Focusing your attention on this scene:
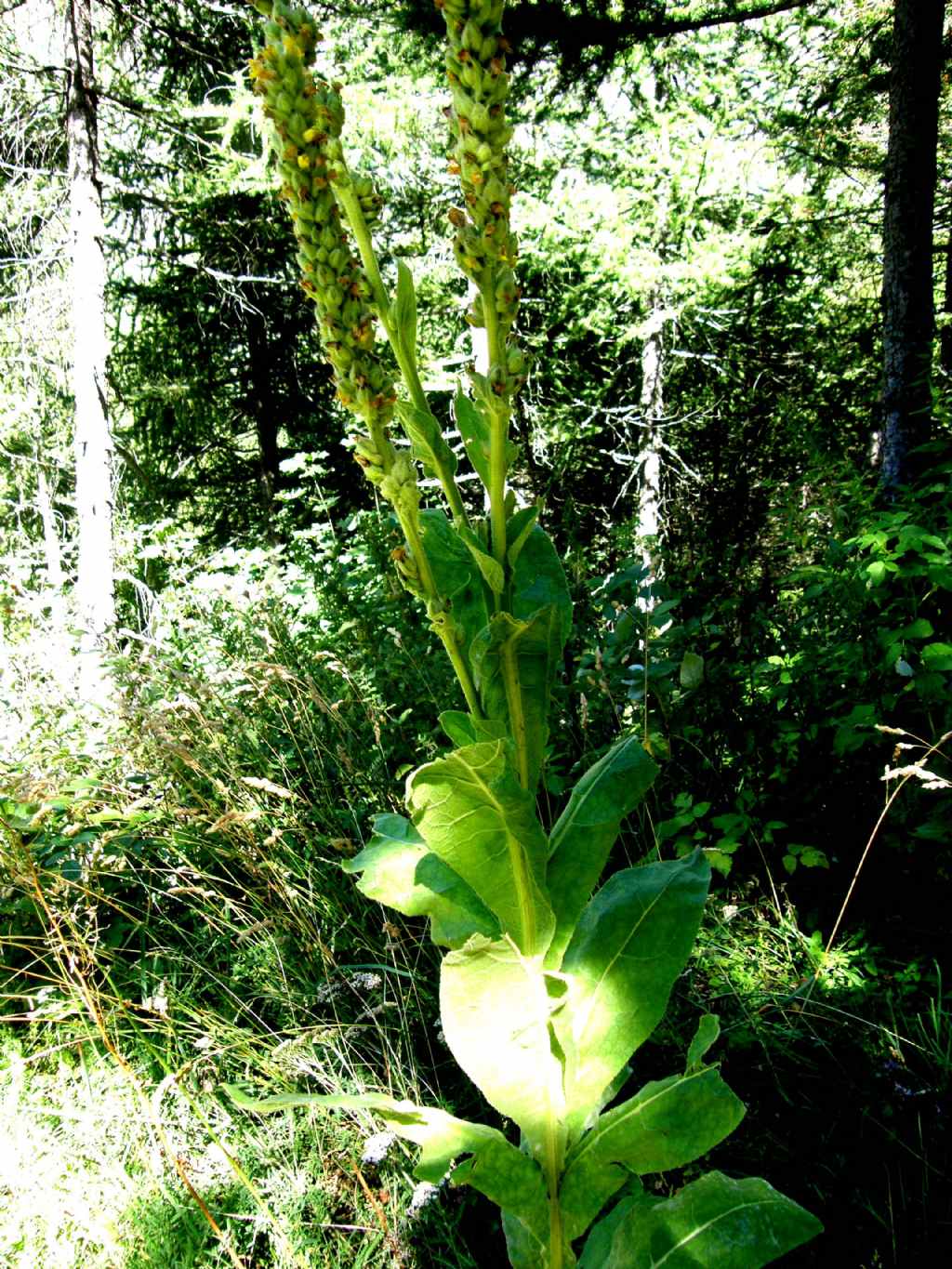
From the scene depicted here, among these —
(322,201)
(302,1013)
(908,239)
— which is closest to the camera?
(322,201)

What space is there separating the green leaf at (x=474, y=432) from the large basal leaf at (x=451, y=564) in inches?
6.6

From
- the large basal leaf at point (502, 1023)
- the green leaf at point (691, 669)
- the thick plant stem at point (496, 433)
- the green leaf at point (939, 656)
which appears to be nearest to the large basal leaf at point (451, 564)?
the thick plant stem at point (496, 433)

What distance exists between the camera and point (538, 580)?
1.38m

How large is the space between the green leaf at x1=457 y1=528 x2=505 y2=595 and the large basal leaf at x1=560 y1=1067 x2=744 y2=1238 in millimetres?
802

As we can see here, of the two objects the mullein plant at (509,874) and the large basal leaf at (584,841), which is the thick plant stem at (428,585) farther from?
→ the large basal leaf at (584,841)

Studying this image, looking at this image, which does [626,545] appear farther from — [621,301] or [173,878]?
[621,301]

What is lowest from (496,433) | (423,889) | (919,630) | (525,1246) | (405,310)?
(525,1246)

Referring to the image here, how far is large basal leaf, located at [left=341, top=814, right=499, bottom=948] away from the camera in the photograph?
4.43 ft

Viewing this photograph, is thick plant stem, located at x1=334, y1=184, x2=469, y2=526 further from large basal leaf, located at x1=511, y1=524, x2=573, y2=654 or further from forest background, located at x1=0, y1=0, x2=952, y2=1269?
large basal leaf, located at x1=511, y1=524, x2=573, y2=654

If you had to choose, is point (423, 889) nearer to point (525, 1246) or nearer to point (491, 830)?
point (491, 830)

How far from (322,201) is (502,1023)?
3.77ft

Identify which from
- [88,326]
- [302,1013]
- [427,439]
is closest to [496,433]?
[427,439]

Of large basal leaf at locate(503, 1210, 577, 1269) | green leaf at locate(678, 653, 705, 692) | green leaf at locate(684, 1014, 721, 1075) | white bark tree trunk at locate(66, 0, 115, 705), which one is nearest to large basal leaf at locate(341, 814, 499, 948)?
green leaf at locate(684, 1014, 721, 1075)

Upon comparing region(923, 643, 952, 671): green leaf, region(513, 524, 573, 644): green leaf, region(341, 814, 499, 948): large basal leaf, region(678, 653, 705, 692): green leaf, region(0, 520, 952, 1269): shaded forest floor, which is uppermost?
region(513, 524, 573, 644): green leaf
